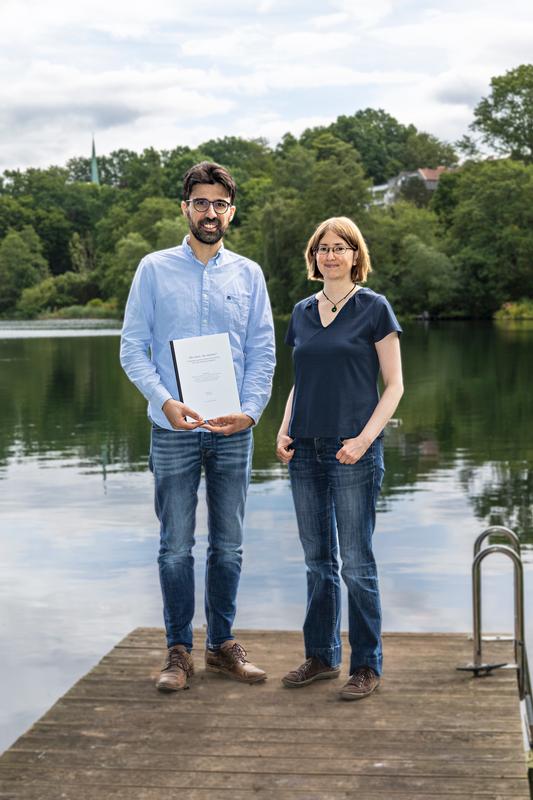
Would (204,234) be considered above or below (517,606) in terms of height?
above

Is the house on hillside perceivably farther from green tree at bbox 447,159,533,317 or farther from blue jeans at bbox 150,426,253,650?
blue jeans at bbox 150,426,253,650

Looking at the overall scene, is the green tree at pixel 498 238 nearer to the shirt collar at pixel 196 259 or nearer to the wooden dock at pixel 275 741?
the shirt collar at pixel 196 259

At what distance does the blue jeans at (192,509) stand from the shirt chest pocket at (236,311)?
1.40 ft

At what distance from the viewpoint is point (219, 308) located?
4559 millimetres

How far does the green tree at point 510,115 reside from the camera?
232ft

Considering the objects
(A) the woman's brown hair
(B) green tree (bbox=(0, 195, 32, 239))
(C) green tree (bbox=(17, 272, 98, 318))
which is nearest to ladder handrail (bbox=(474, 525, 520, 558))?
(A) the woman's brown hair

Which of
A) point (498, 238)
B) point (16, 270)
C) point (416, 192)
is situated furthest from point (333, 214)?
point (16, 270)

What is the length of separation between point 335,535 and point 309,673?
1.85 ft

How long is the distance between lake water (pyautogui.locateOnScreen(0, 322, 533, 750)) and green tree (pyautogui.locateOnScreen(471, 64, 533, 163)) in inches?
1907

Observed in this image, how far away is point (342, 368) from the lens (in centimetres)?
436

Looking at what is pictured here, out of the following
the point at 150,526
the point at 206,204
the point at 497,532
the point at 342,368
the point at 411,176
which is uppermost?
the point at 411,176

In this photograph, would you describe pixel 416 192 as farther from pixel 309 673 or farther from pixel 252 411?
pixel 309 673

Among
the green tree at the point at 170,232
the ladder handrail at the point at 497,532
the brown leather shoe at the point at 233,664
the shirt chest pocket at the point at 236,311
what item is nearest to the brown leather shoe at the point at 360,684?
the brown leather shoe at the point at 233,664

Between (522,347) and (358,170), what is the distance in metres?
33.8
